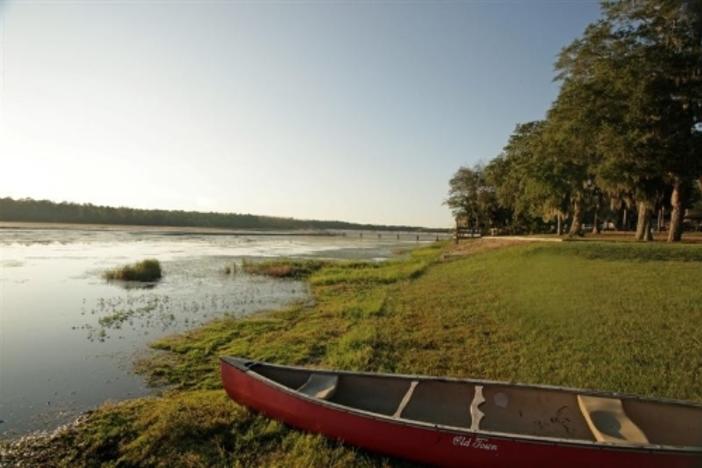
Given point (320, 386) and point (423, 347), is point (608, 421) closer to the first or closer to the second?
point (320, 386)

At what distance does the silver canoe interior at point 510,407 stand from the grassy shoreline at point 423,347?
1.20 meters

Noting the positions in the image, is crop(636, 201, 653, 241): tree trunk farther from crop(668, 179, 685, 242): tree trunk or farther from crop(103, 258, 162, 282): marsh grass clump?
crop(103, 258, 162, 282): marsh grass clump

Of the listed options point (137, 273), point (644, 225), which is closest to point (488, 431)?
point (137, 273)

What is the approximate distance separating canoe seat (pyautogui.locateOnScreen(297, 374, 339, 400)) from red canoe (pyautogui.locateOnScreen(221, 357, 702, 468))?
2 cm

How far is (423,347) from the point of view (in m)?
11.3

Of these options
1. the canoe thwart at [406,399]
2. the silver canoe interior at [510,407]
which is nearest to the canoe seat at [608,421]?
the silver canoe interior at [510,407]

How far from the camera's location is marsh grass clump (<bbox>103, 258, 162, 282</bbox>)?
26859mm

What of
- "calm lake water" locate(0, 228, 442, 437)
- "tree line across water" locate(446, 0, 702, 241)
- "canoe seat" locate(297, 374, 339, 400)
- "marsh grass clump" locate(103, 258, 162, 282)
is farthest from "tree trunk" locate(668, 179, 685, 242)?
"marsh grass clump" locate(103, 258, 162, 282)

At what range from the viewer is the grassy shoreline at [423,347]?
6766mm

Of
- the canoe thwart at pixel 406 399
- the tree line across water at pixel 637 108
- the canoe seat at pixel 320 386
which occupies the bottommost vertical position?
the canoe seat at pixel 320 386

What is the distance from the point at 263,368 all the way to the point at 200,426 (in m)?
1.44

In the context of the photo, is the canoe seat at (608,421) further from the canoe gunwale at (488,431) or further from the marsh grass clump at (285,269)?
the marsh grass clump at (285,269)

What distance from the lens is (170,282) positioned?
2603 centimetres

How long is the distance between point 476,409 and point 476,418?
281 millimetres
